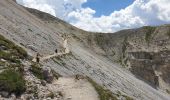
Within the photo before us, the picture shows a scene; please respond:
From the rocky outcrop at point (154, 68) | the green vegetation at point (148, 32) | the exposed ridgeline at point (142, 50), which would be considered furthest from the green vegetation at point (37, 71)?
the green vegetation at point (148, 32)

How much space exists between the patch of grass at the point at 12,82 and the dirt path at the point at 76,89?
13.7 ft

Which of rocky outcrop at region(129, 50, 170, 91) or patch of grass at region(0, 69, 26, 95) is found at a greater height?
patch of grass at region(0, 69, 26, 95)

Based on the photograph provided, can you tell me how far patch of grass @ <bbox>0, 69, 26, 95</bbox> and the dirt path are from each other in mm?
4188

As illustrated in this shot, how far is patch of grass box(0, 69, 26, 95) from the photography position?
98.1ft

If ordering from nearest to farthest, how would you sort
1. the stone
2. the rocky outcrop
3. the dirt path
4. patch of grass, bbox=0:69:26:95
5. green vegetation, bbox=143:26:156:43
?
the stone < patch of grass, bbox=0:69:26:95 < the dirt path < the rocky outcrop < green vegetation, bbox=143:26:156:43

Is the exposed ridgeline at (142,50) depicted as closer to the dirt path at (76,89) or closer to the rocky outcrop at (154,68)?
the rocky outcrop at (154,68)

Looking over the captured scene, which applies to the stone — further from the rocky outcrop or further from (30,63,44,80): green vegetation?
the rocky outcrop

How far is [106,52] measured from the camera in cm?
15638

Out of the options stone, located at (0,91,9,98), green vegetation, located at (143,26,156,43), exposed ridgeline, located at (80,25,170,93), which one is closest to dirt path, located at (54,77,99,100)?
stone, located at (0,91,9,98)

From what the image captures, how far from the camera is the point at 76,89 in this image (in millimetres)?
36406

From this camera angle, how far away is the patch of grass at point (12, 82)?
98.1 feet

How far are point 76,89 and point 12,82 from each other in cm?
767

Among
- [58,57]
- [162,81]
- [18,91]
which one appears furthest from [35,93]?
[162,81]

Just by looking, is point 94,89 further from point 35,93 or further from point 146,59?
point 146,59
